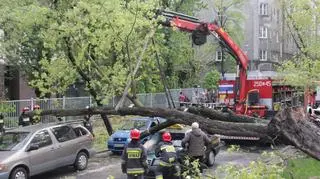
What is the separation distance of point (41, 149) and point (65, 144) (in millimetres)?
1140

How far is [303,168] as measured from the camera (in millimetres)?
15320

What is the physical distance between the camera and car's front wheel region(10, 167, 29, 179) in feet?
46.6

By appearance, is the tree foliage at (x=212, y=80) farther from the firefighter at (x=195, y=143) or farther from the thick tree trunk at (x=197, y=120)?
the thick tree trunk at (x=197, y=120)

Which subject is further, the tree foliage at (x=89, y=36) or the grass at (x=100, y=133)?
the grass at (x=100, y=133)

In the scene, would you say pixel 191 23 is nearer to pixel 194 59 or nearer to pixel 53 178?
pixel 53 178

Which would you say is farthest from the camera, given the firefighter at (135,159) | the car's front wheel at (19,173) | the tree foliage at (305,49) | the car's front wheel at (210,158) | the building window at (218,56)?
the building window at (218,56)

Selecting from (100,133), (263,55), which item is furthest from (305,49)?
(263,55)

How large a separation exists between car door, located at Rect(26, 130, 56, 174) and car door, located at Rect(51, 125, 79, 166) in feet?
0.93

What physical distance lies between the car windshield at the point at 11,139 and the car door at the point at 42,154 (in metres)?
0.33

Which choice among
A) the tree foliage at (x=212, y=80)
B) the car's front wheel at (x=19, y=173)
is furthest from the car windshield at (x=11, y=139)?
the tree foliage at (x=212, y=80)

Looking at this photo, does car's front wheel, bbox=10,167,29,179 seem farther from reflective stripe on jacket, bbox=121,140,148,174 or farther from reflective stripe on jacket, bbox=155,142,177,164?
reflective stripe on jacket, bbox=155,142,177,164

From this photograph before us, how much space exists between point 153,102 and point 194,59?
10.4 meters

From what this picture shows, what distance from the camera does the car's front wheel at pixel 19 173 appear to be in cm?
1421

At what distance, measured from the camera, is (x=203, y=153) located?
579 inches
